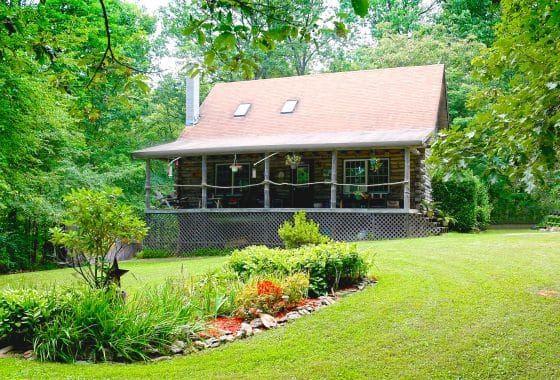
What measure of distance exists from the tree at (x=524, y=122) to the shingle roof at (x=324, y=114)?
9715 millimetres

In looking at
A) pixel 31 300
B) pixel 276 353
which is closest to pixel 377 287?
pixel 276 353

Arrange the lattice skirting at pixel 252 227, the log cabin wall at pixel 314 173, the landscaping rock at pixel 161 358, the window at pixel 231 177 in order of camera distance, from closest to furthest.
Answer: the landscaping rock at pixel 161 358
the lattice skirting at pixel 252 227
the log cabin wall at pixel 314 173
the window at pixel 231 177

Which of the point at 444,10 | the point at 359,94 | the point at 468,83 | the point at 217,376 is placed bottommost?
the point at 217,376

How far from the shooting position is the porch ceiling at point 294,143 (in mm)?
15492

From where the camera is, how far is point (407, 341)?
18.5ft

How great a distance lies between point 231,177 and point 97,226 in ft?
44.3

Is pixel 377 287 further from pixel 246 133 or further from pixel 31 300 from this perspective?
pixel 246 133

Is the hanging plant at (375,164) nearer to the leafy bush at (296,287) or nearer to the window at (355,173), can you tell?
the window at (355,173)

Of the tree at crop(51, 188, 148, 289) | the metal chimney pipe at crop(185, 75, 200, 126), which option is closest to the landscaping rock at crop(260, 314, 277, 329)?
the tree at crop(51, 188, 148, 289)

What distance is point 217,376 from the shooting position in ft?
15.8

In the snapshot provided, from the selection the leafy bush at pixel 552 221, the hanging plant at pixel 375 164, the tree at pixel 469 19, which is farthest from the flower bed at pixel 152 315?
the tree at pixel 469 19

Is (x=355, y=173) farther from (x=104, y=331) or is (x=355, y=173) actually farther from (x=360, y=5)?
(x=360, y=5)

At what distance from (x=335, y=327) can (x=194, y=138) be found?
1503 centimetres

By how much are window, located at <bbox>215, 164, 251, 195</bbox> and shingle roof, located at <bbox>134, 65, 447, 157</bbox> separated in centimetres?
117
